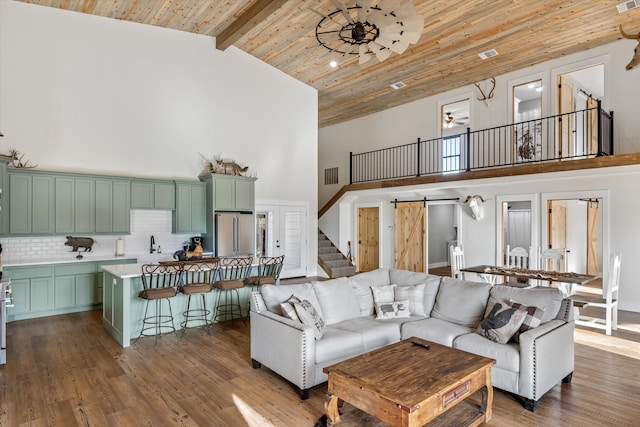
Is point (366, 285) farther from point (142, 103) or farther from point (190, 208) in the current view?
point (142, 103)

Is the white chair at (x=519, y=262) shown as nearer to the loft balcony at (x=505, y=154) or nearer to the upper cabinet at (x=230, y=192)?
the loft balcony at (x=505, y=154)

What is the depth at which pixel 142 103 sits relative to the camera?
7312mm

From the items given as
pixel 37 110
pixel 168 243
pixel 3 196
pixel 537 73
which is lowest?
pixel 168 243

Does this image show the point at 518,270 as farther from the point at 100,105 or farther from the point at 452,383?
the point at 100,105

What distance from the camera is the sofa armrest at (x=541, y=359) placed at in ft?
10.2

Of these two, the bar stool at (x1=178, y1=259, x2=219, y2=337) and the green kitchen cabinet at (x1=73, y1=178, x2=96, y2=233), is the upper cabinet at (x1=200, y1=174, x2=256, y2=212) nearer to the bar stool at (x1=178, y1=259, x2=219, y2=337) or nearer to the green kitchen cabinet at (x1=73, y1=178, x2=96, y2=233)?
the green kitchen cabinet at (x1=73, y1=178, x2=96, y2=233)

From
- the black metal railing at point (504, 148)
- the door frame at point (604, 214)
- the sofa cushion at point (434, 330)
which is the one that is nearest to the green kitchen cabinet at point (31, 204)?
the sofa cushion at point (434, 330)

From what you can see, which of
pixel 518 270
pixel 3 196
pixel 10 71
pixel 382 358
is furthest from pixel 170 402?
pixel 10 71

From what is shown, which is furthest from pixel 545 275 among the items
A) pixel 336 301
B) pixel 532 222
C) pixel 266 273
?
pixel 266 273

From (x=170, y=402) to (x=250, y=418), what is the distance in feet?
2.56

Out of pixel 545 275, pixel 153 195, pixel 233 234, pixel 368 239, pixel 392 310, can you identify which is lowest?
pixel 392 310

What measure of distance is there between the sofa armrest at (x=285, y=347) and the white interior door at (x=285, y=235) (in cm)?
506

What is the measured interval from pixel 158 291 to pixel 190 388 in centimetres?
153

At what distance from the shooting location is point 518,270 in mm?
5941
